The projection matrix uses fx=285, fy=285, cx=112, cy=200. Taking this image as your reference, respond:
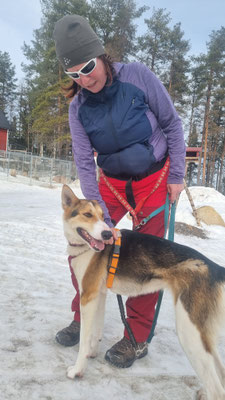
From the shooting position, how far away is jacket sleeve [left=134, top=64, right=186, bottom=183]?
2.56 metres

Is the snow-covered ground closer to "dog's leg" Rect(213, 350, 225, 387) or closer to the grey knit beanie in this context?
"dog's leg" Rect(213, 350, 225, 387)

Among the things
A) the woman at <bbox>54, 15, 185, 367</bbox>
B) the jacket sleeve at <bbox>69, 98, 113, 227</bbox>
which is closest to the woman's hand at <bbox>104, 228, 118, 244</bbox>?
the woman at <bbox>54, 15, 185, 367</bbox>

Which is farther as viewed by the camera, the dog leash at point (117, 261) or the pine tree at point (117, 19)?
the pine tree at point (117, 19)

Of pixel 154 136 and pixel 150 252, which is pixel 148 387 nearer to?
pixel 150 252

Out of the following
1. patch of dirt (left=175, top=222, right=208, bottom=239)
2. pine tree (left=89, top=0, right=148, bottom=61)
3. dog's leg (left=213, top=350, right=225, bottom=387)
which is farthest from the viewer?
pine tree (left=89, top=0, right=148, bottom=61)

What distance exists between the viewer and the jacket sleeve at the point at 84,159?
2.77 metres

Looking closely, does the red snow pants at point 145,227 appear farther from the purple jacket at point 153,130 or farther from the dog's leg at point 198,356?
the dog's leg at point 198,356

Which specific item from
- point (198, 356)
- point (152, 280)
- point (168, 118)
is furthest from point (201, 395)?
point (168, 118)

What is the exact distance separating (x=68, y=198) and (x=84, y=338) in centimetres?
132

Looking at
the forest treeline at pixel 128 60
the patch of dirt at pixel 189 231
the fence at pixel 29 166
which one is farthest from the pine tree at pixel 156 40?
the patch of dirt at pixel 189 231

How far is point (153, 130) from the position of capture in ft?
8.74

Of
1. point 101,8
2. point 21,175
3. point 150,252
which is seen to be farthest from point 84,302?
point 101,8

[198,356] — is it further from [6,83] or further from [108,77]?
[6,83]

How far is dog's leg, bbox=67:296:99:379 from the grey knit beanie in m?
2.06
